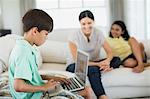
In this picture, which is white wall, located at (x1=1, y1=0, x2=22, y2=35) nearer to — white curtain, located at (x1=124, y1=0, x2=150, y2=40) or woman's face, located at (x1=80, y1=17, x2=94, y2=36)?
white curtain, located at (x1=124, y1=0, x2=150, y2=40)

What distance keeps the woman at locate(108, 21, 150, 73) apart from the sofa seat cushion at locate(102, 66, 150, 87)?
0.08 m

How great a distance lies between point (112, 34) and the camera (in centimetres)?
363

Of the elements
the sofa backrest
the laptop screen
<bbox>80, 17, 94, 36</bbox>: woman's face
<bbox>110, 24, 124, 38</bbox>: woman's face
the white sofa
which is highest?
<bbox>80, 17, 94, 36</bbox>: woman's face

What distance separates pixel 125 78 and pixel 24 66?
70.9 inches

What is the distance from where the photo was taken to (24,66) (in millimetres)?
1604

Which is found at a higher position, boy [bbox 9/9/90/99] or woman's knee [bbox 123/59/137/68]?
boy [bbox 9/9/90/99]

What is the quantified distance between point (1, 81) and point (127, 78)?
1.29m

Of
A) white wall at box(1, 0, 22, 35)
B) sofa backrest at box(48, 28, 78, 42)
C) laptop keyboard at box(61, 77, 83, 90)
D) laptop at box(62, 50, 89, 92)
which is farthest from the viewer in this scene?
sofa backrest at box(48, 28, 78, 42)

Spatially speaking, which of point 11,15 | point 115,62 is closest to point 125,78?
point 115,62

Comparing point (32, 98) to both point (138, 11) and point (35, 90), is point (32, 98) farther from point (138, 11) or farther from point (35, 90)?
point (138, 11)

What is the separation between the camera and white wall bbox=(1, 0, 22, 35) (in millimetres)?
4977

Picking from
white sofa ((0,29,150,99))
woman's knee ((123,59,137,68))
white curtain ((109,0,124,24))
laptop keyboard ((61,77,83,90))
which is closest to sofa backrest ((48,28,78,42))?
white curtain ((109,0,124,24))

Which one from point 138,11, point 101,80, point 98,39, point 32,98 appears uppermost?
point 138,11

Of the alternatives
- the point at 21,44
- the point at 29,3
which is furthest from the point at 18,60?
the point at 29,3
